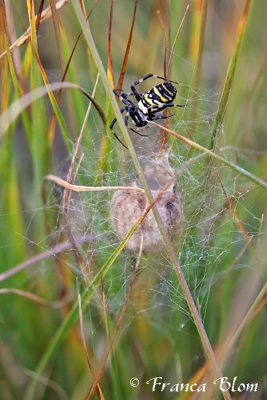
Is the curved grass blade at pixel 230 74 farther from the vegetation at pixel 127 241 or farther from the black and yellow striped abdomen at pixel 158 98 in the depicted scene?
the black and yellow striped abdomen at pixel 158 98

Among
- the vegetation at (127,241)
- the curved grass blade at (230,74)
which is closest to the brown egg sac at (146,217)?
the vegetation at (127,241)

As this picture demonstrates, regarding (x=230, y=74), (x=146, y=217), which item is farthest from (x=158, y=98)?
(x=146, y=217)

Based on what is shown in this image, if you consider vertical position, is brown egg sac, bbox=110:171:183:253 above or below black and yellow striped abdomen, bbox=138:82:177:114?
below

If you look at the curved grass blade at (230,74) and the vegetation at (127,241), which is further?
the vegetation at (127,241)

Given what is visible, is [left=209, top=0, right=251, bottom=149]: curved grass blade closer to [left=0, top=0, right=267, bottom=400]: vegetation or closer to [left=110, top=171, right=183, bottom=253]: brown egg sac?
[left=0, top=0, right=267, bottom=400]: vegetation

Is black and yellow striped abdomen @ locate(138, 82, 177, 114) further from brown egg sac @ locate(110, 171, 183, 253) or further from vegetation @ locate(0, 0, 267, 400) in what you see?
brown egg sac @ locate(110, 171, 183, 253)

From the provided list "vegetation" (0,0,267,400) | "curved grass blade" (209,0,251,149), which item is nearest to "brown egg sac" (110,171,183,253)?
"vegetation" (0,0,267,400)

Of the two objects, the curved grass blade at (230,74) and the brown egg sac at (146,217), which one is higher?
the curved grass blade at (230,74)

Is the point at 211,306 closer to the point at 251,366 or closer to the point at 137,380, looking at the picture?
the point at 251,366

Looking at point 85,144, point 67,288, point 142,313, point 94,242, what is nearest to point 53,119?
point 85,144

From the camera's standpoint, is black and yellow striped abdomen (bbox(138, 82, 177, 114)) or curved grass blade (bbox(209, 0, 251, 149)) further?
black and yellow striped abdomen (bbox(138, 82, 177, 114))
